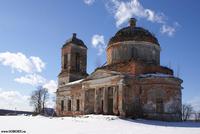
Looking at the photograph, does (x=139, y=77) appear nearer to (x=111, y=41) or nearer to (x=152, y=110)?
(x=152, y=110)

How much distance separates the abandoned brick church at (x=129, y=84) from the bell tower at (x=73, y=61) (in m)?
0.11

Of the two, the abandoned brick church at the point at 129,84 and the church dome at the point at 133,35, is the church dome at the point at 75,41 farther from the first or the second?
the church dome at the point at 133,35

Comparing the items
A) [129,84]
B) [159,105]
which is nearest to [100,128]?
[129,84]

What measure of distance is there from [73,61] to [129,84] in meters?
11.9

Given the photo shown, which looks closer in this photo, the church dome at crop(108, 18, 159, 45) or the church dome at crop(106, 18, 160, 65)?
the church dome at crop(106, 18, 160, 65)

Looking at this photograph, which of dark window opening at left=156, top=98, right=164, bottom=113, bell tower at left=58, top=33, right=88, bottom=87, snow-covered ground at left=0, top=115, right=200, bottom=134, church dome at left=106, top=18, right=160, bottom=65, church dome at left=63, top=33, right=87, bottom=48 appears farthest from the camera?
church dome at left=63, top=33, right=87, bottom=48

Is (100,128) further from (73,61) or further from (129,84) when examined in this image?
(73,61)

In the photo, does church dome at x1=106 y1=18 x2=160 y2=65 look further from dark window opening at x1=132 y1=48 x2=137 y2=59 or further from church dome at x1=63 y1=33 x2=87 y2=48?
church dome at x1=63 y1=33 x2=87 y2=48

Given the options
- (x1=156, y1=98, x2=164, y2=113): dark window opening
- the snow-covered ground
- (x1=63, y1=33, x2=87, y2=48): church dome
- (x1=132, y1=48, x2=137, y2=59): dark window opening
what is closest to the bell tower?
(x1=63, y1=33, x2=87, y2=48): church dome

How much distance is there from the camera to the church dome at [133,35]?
27.3 m

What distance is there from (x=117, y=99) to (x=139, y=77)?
2.45 m

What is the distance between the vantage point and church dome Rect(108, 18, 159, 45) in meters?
27.3

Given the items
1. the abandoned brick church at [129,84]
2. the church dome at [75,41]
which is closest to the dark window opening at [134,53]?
the abandoned brick church at [129,84]

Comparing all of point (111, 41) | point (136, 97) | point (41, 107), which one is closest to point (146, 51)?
point (111, 41)
